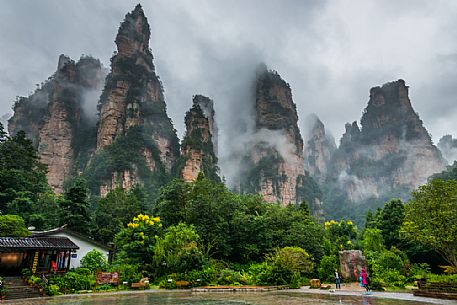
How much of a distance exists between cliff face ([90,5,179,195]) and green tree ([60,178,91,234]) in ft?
107

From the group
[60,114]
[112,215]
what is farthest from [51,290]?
[60,114]

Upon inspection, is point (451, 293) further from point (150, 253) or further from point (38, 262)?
point (38, 262)

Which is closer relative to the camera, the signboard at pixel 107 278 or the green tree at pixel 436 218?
the green tree at pixel 436 218

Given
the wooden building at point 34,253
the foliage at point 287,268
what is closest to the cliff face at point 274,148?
the foliage at point 287,268

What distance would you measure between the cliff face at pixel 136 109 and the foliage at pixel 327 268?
48.9 m

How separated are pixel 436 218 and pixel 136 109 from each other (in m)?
66.6

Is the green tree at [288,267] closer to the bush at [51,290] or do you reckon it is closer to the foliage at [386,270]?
the foliage at [386,270]

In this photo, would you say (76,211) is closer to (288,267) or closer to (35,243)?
(35,243)

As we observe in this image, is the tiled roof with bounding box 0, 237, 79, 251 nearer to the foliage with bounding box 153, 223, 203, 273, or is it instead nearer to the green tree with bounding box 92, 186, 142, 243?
the foliage with bounding box 153, 223, 203, 273

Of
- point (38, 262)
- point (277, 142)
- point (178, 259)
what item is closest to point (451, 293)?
point (178, 259)

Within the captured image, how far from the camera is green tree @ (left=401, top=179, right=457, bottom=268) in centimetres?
1521

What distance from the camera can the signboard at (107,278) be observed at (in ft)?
59.8

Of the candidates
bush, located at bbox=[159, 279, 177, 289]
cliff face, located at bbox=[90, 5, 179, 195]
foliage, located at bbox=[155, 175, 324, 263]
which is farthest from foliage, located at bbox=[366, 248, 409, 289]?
cliff face, located at bbox=[90, 5, 179, 195]

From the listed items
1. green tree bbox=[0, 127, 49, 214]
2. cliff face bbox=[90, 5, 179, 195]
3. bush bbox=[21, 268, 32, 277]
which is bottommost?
bush bbox=[21, 268, 32, 277]
